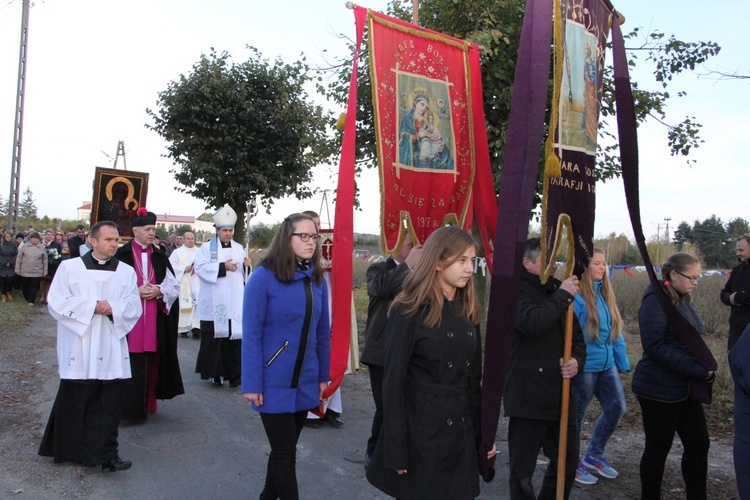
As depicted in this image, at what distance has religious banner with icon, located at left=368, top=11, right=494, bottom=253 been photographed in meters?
4.44

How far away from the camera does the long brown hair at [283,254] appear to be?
12.3 ft

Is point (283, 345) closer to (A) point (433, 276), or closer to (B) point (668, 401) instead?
(A) point (433, 276)

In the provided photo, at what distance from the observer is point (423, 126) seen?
15.3ft

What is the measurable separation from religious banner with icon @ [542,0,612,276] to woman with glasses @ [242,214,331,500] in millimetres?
1451

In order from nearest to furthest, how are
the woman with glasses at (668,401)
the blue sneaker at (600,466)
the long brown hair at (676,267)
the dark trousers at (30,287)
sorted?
the woman with glasses at (668,401) < the long brown hair at (676,267) < the blue sneaker at (600,466) < the dark trousers at (30,287)

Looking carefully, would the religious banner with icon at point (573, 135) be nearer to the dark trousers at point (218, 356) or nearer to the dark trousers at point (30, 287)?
the dark trousers at point (218, 356)

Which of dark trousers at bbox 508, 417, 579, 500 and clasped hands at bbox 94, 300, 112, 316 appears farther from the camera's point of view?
clasped hands at bbox 94, 300, 112, 316

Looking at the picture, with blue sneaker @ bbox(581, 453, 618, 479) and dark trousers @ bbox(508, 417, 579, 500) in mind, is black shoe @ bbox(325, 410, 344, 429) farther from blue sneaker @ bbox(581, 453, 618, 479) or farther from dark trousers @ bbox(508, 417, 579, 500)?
dark trousers @ bbox(508, 417, 579, 500)

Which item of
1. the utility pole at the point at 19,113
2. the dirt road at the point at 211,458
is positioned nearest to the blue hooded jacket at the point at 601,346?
the dirt road at the point at 211,458

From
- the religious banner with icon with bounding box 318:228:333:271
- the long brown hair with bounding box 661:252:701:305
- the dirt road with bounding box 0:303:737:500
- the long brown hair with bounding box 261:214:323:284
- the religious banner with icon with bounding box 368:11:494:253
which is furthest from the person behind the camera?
the religious banner with icon with bounding box 318:228:333:271

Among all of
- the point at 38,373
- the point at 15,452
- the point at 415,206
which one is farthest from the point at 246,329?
the point at 38,373

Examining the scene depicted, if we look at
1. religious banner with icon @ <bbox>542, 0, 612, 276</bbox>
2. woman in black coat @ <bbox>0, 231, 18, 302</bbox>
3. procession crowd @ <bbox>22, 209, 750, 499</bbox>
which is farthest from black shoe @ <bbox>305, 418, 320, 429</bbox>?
woman in black coat @ <bbox>0, 231, 18, 302</bbox>

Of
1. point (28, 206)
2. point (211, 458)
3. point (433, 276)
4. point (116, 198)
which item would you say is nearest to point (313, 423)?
point (211, 458)

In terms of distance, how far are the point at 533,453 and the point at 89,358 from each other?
341 cm
